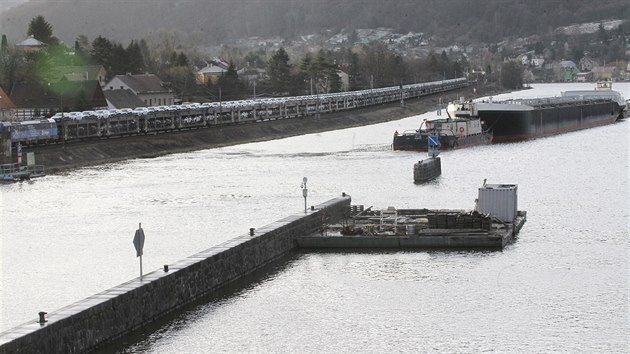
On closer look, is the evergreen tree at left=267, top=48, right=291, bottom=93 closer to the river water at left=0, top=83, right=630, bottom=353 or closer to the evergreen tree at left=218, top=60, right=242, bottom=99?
the evergreen tree at left=218, top=60, right=242, bottom=99

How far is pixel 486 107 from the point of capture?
394 feet

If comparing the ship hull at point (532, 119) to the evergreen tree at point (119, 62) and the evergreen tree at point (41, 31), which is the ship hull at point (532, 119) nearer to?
the evergreen tree at point (119, 62)

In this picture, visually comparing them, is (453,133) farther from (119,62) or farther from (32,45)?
(32,45)

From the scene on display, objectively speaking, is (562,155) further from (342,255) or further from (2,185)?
(342,255)

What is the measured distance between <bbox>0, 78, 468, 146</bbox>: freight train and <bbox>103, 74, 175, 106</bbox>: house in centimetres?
1614

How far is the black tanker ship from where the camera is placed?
118 m

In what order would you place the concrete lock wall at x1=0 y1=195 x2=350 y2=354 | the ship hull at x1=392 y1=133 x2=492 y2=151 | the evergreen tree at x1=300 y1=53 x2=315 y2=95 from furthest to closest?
1. the evergreen tree at x1=300 y1=53 x2=315 y2=95
2. the ship hull at x1=392 y1=133 x2=492 y2=151
3. the concrete lock wall at x1=0 y1=195 x2=350 y2=354

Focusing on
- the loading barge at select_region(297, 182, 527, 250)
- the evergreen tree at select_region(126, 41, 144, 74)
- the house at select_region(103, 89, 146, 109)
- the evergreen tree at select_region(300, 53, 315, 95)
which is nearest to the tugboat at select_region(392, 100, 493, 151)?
the house at select_region(103, 89, 146, 109)

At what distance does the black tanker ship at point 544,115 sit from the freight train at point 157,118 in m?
25.9

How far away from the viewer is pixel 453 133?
343 ft

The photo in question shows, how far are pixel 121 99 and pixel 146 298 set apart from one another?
106m

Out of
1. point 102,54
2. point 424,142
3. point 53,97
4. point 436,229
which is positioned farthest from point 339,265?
point 102,54

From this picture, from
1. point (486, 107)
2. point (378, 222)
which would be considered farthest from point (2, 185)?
point (486, 107)

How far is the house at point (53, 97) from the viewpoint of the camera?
117000mm
